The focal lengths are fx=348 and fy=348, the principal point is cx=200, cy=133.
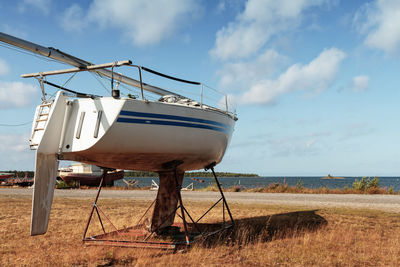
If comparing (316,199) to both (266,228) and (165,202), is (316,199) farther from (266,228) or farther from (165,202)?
(165,202)

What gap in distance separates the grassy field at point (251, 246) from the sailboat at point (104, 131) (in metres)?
0.98

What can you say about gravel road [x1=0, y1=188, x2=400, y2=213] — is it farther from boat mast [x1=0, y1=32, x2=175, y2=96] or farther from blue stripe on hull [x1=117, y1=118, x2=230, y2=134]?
boat mast [x1=0, y1=32, x2=175, y2=96]

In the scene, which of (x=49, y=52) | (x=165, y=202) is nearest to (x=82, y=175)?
(x=165, y=202)

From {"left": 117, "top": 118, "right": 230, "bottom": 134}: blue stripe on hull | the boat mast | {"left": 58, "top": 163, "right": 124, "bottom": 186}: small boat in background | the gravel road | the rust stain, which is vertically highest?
the boat mast

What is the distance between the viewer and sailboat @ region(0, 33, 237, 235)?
22.6 ft

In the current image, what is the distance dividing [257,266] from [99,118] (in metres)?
4.09

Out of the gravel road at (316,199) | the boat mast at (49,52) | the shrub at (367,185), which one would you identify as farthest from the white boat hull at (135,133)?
the shrub at (367,185)

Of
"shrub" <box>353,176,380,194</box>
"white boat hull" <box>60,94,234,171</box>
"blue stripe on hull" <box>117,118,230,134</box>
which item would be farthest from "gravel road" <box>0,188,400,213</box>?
"white boat hull" <box>60,94,234,171</box>

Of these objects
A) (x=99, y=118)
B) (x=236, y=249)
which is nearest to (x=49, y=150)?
(x=99, y=118)

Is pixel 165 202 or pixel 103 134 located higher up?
pixel 103 134

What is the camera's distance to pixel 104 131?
266 inches

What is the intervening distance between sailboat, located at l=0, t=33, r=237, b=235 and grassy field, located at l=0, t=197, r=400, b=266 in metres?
0.98

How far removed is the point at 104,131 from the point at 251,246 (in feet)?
13.3

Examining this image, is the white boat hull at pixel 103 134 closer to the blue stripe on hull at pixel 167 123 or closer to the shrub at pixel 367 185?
the blue stripe on hull at pixel 167 123
